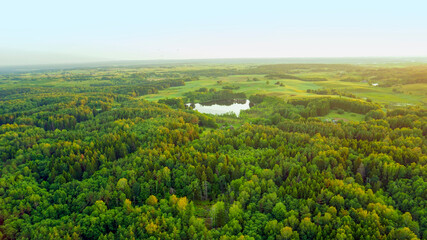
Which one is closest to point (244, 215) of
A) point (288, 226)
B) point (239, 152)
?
point (288, 226)

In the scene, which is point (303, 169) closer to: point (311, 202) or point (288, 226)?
point (311, 202)

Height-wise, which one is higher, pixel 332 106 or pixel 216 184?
pixel 332 106

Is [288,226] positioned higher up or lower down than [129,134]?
lower down

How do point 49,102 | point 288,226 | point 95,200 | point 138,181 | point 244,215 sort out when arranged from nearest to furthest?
1. point 288,226
2. point 244,215
3. point 95,200
4. point 138,181
5. point 49,102

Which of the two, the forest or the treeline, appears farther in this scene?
the treeline

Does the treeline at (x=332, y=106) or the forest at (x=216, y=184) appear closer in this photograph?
the forest at (x=216, y=184)

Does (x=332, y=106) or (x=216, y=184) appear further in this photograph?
(x=332, y=106)

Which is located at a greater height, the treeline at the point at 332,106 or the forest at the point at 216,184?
the treeline at the point at 332,106

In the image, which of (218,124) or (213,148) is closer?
(213,148)

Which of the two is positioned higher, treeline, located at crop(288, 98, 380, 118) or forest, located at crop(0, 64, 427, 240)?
treeline, located at crop(288, 98, 380, 118)

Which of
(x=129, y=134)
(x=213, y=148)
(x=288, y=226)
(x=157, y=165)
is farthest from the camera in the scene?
(x=129, y=134)
